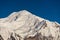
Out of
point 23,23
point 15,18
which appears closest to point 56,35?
point 23,23

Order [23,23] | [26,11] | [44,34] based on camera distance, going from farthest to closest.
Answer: [26,11], [23,23], [44,34]

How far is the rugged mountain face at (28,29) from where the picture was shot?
33750 millimetres

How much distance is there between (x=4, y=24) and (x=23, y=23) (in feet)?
8.71

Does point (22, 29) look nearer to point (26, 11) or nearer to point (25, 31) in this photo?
point (25, 31)

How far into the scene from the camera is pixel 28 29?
36375 mm

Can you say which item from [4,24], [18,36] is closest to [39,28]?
[18,36]

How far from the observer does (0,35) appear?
1353 inches

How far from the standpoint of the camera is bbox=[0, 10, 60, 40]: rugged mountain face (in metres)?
33.8

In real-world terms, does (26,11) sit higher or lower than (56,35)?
higher

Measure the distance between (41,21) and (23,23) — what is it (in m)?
3.35

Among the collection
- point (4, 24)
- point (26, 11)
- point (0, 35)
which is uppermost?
point (26, 11)

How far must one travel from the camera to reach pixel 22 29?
121ft

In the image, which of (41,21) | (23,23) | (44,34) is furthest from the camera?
(23,23)

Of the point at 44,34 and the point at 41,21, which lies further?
the point at 41,21
